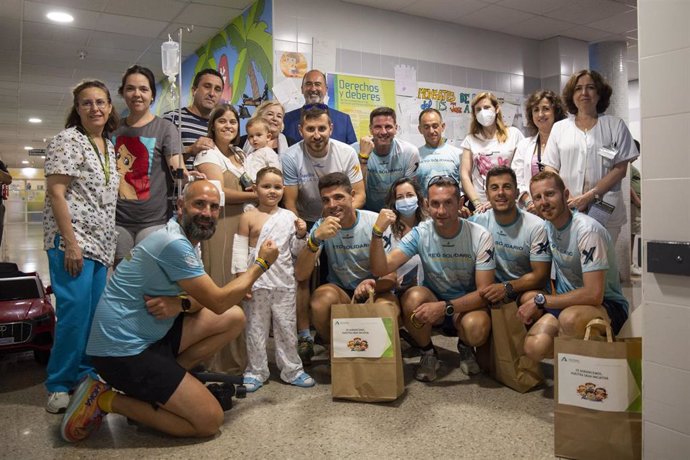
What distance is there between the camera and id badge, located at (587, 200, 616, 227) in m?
3.03

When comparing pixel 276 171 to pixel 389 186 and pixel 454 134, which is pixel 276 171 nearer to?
pixel 389 186

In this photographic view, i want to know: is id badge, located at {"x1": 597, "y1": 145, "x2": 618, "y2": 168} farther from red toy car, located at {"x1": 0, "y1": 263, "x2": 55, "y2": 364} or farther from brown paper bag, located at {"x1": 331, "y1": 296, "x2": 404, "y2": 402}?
red toy car, located at {"x1": 0, "y1": 263, "x2": 55, "y2": 364}

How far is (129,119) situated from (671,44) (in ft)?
8.25

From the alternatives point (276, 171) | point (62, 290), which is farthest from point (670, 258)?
point (62, 290)

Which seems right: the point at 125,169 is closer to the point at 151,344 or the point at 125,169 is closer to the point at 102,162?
the point at 102,162

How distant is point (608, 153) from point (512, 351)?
1286mm

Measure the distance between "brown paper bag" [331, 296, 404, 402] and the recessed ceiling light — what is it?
4.68m

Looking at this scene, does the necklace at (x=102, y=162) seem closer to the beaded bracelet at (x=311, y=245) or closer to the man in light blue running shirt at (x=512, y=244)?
the beaded bracelet at (x=311, y=245)

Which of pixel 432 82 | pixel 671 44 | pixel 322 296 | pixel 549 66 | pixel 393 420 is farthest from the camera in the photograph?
pixel 549 66

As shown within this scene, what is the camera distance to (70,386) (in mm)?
2562

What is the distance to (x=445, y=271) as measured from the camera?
9.49 ft

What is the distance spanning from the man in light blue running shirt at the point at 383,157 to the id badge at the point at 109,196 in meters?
1.56

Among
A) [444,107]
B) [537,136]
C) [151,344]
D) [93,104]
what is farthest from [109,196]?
[444,107]

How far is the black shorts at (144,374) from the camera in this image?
2111 mm
